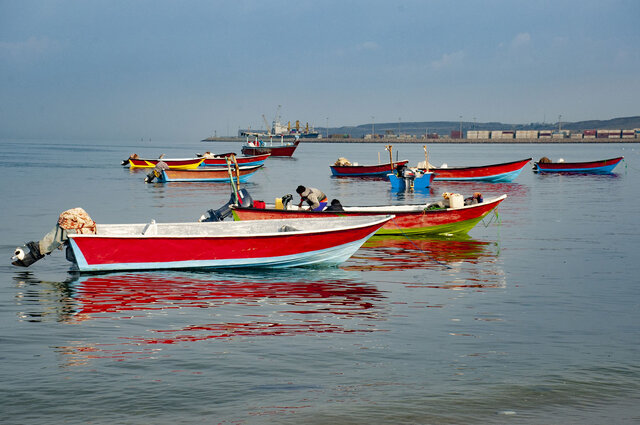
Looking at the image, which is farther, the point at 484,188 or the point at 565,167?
the point at 565,167

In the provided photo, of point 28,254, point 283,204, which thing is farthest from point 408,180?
point 28,254

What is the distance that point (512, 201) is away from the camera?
1710 inches

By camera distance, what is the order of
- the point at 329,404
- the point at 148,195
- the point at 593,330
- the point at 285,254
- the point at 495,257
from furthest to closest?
1. the point at 148,195
2. the point at 495,257
3. the point at 285,254
4. the point at 593,330
5. the point at 329,404

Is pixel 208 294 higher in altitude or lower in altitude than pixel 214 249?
lower

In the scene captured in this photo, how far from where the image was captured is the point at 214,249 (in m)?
17.5

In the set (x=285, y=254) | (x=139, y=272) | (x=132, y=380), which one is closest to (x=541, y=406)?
(x=132, y=380)

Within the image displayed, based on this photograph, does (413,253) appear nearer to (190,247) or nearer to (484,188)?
(190,247)

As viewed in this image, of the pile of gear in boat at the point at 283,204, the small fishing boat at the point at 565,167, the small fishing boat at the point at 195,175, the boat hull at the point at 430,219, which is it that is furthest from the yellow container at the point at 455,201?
the small fishing boat at the point at 565,167

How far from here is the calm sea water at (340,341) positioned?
8695mm

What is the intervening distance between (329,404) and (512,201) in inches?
1454

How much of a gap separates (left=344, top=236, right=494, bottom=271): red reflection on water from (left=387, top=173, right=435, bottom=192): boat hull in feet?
85.1

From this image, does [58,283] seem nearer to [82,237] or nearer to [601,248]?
[82,237]

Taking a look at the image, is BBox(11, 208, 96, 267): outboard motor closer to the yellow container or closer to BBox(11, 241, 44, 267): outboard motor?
BBox(11, 241, 44, 267): outboard motor

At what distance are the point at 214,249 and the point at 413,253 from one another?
287 inches
